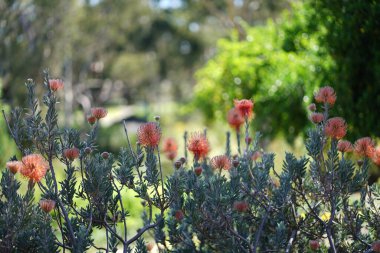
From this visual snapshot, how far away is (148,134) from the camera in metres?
2.07

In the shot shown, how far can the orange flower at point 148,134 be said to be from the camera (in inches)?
81.3

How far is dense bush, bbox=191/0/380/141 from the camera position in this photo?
15.5 ft

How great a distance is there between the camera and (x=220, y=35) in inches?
1431

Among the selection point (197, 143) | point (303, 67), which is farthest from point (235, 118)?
point (303, 67)

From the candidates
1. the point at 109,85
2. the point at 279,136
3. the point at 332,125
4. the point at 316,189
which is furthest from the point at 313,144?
the point at 109,85

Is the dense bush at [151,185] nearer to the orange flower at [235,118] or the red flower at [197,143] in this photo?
the red flower at [197,143]

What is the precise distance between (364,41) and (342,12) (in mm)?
339

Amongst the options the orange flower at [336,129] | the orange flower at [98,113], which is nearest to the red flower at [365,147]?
the orange flower at [336,129]

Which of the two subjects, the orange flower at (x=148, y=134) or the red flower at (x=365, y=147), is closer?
the orange flower at (x=148, y=134)

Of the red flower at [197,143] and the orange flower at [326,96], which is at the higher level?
the orange flower at [326,96]

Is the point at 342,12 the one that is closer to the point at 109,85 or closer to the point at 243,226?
the point at 243,226

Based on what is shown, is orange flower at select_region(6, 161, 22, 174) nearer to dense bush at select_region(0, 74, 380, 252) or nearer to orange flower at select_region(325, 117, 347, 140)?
dense bush at select_region(0, 74, 380, 252)

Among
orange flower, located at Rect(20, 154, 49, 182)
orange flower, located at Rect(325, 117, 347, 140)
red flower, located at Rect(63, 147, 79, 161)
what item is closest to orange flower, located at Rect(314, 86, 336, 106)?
orange flower, located at Rect(325, 117, 347, 140)

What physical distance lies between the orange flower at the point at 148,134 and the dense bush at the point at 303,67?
2992 millimetres
